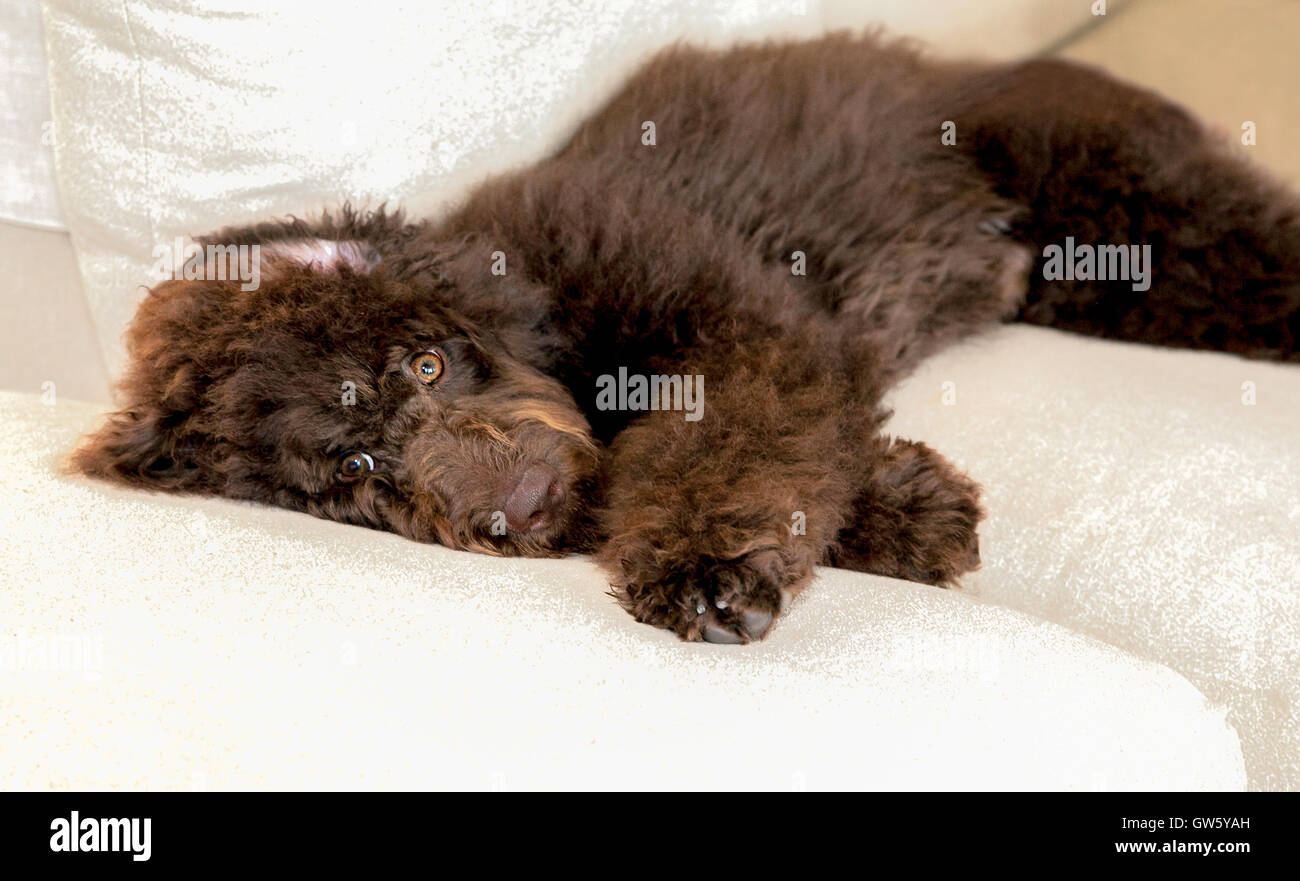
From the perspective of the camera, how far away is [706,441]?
2141 mm

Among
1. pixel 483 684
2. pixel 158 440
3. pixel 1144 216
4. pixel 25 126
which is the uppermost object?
pixel 25 126

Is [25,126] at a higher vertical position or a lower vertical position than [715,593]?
higher

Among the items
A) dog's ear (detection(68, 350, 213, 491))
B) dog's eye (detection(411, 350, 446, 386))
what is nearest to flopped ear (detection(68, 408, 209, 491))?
dog's ear (detection(68, 350, 213, 491))

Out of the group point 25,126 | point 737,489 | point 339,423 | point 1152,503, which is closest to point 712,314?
point 737,489

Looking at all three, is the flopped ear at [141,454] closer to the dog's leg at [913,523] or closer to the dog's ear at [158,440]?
the dog's ear at [158,440]

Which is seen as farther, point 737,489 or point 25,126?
point 25,126

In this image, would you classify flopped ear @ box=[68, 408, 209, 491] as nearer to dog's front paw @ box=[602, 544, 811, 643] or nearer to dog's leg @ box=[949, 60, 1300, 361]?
dog's front paw @ box=[602, 544, 811, 643]

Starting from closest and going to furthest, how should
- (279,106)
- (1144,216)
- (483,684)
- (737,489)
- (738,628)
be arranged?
1. (483,684)
2. (738,628)
3. (737,489)
4. (279,106)
5. (1144,216)

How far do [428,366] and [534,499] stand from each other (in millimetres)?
415

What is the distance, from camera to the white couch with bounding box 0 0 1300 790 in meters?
1.43

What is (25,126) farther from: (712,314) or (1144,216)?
(1144,216)

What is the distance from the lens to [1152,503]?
2287mm
